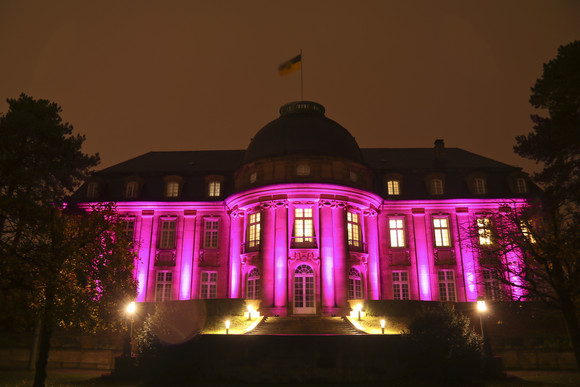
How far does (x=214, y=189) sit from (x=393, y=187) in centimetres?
1456

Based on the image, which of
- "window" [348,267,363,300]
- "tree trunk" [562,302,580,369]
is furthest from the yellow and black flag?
"tree trunk" [562,302,580,369]

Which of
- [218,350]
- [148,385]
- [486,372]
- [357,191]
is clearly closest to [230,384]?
[218,350]

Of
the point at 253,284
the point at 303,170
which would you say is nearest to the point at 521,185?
the point at 303,170

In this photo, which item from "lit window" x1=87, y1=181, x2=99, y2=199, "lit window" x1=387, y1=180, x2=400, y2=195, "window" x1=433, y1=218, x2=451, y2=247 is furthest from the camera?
"lit window" x1=87, y1=181, x2=99, y2=199

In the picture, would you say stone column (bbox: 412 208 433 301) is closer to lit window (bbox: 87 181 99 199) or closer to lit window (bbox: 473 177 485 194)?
lit window (bbox: 473 177 485 194)

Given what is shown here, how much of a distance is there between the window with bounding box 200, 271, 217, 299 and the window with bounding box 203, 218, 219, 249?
2092mm

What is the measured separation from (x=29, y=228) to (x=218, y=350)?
9320 mm

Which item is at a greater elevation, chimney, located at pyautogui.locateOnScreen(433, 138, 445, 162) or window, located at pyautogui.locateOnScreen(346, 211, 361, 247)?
chimney, located at pyautogui.locateOnScreen(433, 138, 445, 162)

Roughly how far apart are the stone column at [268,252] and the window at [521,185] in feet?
65.4

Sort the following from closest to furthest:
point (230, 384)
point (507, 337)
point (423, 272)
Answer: point (230, 384), point (507, 337), point (423, 272)

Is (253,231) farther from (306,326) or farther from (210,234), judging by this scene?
(306,326)

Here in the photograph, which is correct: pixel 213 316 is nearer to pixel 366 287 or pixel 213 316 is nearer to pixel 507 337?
pixel 366 287

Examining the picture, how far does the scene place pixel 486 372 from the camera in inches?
792

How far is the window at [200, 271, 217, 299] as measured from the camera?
35.2 metres
